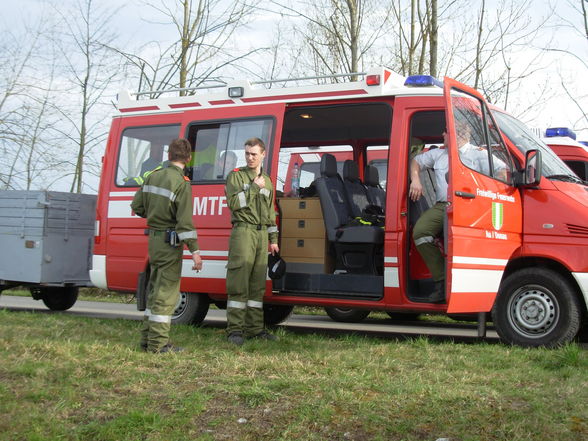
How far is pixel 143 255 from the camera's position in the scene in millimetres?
9023

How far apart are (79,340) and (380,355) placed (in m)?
2.86

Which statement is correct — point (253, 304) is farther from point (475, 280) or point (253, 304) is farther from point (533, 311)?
point (533, 311)

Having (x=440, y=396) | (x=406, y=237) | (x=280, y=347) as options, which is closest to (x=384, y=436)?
(x=440, y=396)

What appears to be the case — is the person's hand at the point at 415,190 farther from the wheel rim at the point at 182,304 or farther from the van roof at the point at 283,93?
the wheel rim at the point at 182,304

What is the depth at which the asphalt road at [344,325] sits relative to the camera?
923 centimetres

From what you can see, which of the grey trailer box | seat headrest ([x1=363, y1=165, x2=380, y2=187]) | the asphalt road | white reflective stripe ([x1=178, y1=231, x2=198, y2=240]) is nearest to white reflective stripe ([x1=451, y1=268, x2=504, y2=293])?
the asphalt road

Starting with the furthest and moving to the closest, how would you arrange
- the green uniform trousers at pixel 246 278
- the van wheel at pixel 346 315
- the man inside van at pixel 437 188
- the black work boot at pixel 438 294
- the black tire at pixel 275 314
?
the van wheel at pixel 346 315
the black tire at pixel 275 314
the green uniform trousers at pixel 246 278
the black work boot at pixel 438 294
the man inside van at pixel 437 188

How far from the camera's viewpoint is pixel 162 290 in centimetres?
674

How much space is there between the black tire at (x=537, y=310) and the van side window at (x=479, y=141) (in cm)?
99

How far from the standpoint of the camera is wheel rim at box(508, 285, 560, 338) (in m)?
7.06

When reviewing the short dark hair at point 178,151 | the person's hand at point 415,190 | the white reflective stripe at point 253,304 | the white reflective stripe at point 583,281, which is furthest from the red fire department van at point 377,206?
the short dark hair at point 178,151

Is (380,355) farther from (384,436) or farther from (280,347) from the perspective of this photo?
(384,436)

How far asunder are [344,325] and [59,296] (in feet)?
14.8

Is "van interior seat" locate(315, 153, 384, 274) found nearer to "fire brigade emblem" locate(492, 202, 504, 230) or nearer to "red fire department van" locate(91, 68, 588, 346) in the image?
"red fire department van" locate(91, 68, 588, 346)
